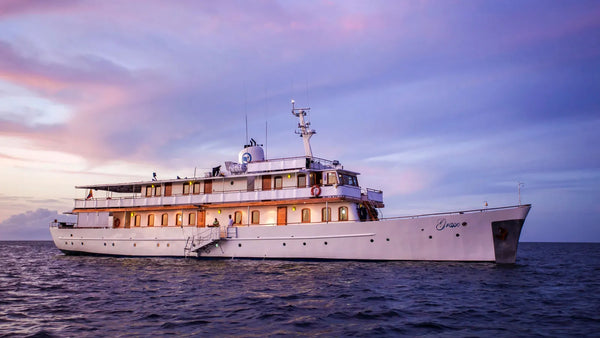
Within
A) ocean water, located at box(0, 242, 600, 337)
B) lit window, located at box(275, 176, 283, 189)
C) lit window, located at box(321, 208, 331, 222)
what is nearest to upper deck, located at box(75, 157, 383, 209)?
lit window, located at box(275, 176, 283, 189)

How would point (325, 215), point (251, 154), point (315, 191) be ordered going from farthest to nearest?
1. point (251, 154)
2. point (325, 215)
3. point (315, 191)

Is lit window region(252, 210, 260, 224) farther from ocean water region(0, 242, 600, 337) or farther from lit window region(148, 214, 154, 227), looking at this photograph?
lit window region(148, 214, 154, 227)

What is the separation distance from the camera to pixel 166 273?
22.1 metres

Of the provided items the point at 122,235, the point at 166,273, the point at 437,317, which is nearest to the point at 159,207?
the point at 122,235

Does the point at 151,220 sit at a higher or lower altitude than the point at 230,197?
lower

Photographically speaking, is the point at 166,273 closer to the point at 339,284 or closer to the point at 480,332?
the point at 339,284

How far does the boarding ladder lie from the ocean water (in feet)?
23.7

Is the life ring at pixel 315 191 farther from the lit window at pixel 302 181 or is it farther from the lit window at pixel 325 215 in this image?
the lit window at pixel 302 181

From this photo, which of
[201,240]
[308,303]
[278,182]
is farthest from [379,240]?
[201,240]

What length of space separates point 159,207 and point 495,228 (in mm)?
23616

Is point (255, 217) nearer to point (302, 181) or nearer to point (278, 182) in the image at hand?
point (278, 182)

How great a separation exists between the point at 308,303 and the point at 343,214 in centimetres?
1391

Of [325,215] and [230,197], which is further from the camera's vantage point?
[230,197]

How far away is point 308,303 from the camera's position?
44.5 ft
